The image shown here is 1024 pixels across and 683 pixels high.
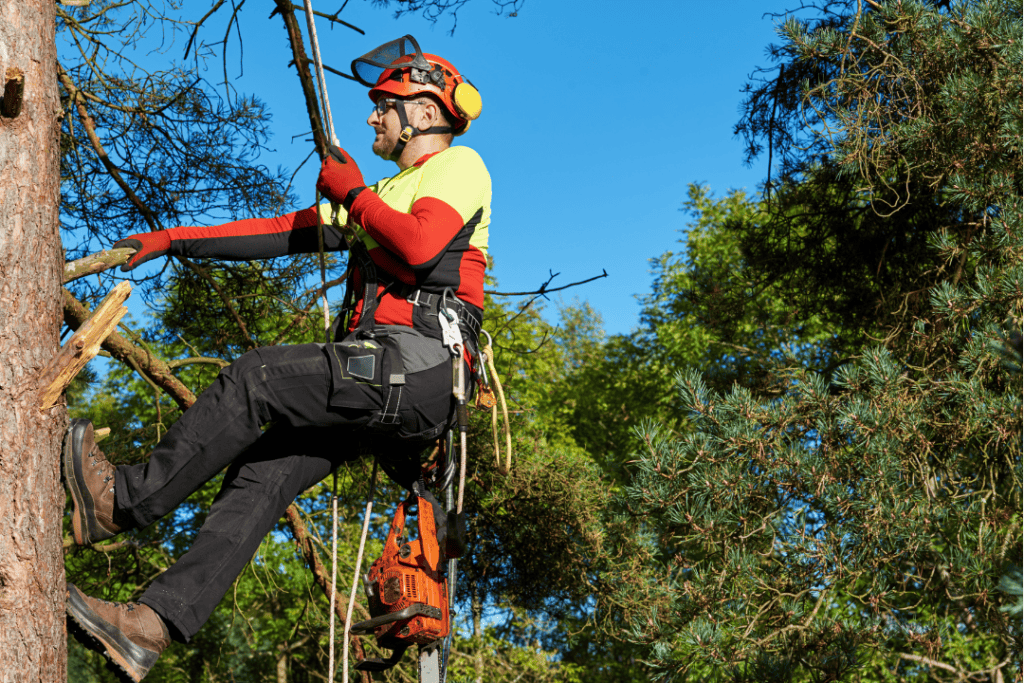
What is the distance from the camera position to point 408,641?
3170 millimetres

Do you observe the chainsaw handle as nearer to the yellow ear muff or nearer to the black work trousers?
the black work trousers

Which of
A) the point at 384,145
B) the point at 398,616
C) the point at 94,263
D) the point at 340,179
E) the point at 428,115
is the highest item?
the point at 428,115

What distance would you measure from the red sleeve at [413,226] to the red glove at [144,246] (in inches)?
28.2

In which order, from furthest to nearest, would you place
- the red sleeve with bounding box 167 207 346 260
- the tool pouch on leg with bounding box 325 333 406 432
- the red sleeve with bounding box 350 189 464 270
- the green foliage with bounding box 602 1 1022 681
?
the green foliage with bounding box 602 1 1022 681
the red sleeve with bounding box 167 207 346 260
the red sleeve with bounding box 350 189 464 270
the tool pouch on leg with bounding box 325 333 406 432

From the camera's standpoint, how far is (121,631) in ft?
7.76

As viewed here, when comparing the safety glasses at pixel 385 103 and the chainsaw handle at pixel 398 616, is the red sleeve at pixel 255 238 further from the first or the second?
the chainsaw handle at pixel 398 616

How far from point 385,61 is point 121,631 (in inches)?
82.7

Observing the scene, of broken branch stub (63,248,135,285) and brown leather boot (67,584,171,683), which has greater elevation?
broken branch stub (63,248,135,285)

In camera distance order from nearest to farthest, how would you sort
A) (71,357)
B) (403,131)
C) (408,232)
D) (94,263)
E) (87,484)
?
(71,357), (87,484), (94,263), (408,232), (403,131)

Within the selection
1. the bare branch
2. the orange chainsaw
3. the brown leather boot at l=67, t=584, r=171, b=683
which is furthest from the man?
the bare branch

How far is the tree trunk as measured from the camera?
2172mm

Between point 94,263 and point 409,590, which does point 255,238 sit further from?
point 409,590

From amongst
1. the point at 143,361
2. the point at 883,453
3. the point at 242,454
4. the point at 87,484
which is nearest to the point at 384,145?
the point at 242,454

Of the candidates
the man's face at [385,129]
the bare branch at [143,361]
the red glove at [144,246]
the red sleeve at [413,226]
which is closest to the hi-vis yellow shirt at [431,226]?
the red sleeve at [413,226]
